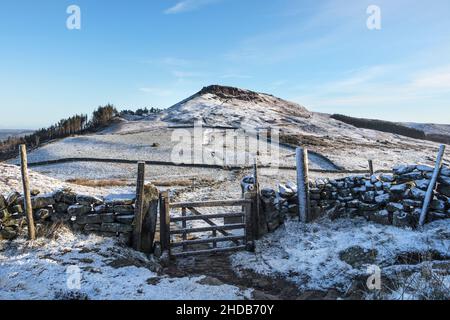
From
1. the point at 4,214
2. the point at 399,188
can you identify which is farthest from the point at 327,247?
the point at 4,214

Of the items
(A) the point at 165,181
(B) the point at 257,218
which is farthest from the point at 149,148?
(B) the point at 257,218

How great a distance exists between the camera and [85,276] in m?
6.65

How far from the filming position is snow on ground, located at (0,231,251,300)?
6043mm

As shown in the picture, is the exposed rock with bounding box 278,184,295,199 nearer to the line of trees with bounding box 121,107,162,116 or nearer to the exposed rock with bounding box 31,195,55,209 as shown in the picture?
the exposed rock with bounding box 31,195,55,209

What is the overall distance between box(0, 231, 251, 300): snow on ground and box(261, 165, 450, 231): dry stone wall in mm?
4614

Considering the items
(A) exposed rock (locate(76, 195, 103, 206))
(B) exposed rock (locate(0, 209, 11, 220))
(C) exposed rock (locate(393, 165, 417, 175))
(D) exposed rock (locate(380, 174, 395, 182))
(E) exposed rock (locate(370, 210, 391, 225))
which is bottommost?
(E) exposed rock (locate(370, 210, 391, 225))

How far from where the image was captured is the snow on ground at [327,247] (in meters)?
7.46

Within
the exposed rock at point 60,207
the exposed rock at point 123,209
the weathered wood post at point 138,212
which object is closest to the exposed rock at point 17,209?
the exposed rock at point 60,207

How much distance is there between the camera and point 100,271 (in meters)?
6.97

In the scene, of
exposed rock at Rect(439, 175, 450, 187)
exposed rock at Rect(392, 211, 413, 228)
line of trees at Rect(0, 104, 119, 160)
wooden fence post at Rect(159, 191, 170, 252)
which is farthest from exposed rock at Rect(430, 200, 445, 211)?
line of trees at Rect(0, 104, 119, 160)

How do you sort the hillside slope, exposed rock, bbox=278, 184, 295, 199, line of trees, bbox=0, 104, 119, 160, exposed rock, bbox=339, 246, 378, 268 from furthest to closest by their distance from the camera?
1. line of trees, bbox=0, 104, 119, 160
2. the hillside slope
3. exposed rock, bbox=278, 184, 295, 199
4. exposed rock, bbox=339, 246, 378, 268

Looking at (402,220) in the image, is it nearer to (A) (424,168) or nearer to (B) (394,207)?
(B) (394,207)
